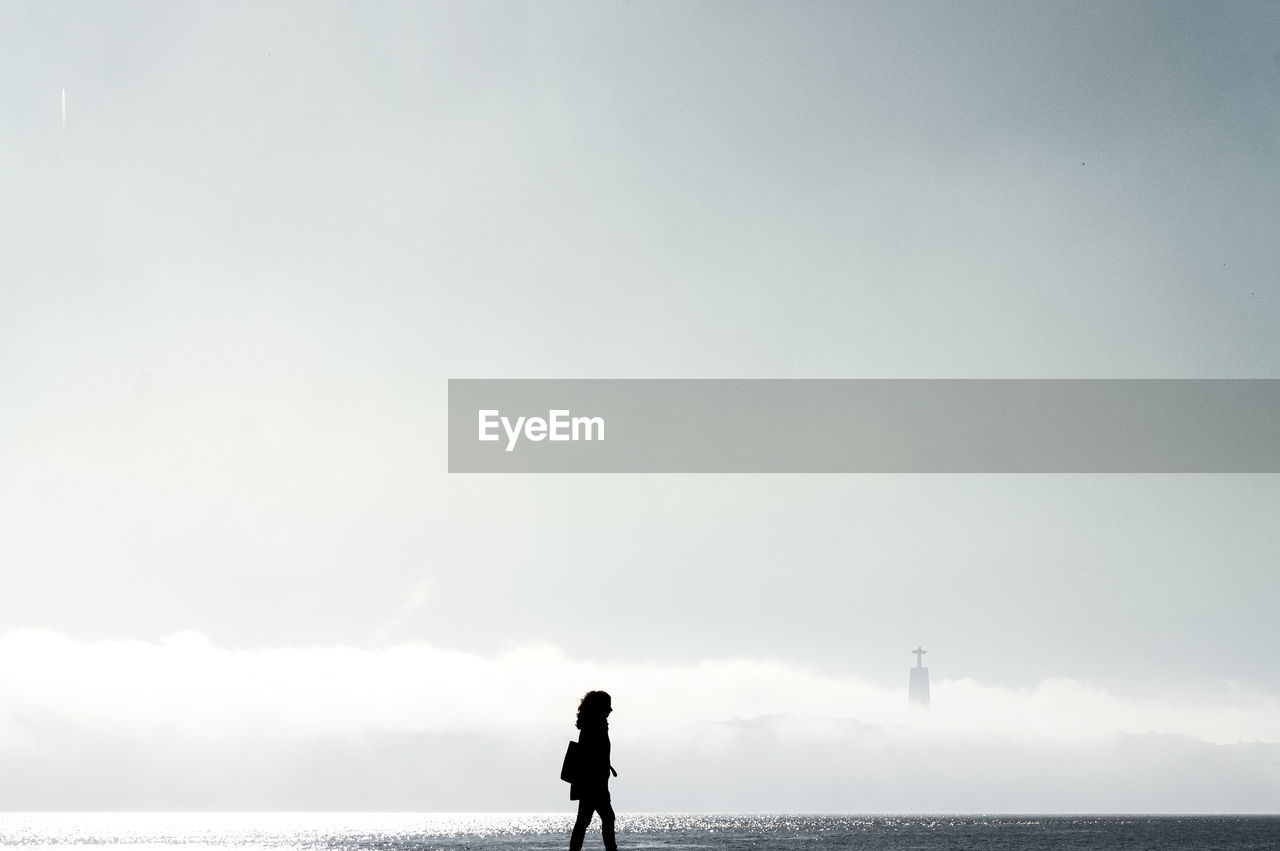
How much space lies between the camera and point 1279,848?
381 ft

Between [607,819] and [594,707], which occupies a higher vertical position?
[594,707]

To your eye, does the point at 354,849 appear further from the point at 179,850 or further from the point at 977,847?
the point at 977,847

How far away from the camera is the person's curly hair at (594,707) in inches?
479

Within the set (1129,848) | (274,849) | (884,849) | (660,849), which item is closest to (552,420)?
(660,849)

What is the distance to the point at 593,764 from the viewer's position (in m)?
12.0

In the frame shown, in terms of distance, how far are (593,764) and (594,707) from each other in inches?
21.4

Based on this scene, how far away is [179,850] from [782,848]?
8376cm

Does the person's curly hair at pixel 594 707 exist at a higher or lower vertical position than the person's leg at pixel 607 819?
higher

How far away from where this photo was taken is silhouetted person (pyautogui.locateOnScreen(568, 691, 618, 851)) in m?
12.0

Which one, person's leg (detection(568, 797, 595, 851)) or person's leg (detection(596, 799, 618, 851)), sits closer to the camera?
person's leg (detection(596, 799, 618, 851))

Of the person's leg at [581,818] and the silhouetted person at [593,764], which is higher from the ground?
the silhouetted person at [593,764]

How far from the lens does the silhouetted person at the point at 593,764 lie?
473 inches

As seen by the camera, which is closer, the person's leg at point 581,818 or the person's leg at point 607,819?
the person's leg at point 607,819

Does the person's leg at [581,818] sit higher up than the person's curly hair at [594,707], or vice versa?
the person's curly hair at [594,707]
